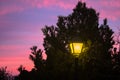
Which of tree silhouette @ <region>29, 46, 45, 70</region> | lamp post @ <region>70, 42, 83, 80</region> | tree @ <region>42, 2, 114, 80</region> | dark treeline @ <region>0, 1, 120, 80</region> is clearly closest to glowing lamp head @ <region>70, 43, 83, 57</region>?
lamp post @ <region>70, 42, 83, 80</region>

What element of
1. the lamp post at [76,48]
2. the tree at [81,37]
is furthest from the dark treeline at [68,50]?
the lamp post at [76,48]

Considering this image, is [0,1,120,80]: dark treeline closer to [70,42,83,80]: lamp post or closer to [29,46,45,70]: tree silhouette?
[29,46,45,70]: tree silhouette

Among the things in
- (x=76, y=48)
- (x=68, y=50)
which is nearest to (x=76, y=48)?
(x=76, y=48)

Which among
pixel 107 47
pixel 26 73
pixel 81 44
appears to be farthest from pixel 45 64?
pixel 81 44

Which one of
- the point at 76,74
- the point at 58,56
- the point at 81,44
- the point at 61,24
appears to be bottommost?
the point at 76,74

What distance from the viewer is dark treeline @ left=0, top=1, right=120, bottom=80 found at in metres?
31.8

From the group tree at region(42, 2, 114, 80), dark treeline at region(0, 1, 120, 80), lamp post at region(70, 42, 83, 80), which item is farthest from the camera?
tree at region(42, 2, 114, 80)

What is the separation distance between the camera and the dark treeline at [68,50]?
31781 millimetres

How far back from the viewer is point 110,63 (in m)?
36.2

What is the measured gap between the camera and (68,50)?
3916 cm

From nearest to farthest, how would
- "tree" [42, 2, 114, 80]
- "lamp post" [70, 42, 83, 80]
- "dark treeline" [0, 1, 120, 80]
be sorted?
"lamp post" [70, 42, 83, 80], "dark treeline" [0, 1, 120, 80], "tree" [42, 2, 114, 80]

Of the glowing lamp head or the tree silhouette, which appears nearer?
the glowing lamp head

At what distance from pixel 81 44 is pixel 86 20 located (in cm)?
2899

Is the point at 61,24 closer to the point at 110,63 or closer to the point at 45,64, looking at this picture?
the point at 45,64
